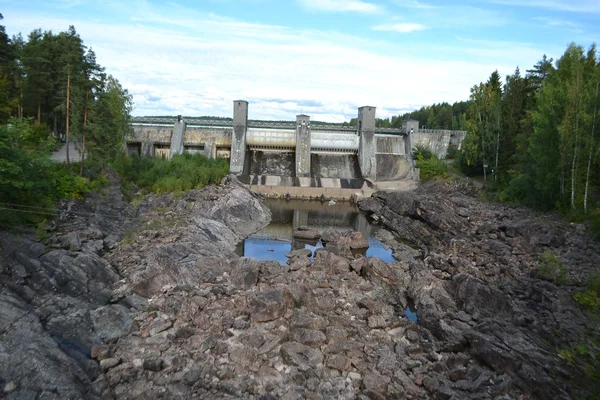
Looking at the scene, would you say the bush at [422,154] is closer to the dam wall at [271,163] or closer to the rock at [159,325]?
the dam wall at [271,163]

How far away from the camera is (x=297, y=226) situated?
32531 millimetres

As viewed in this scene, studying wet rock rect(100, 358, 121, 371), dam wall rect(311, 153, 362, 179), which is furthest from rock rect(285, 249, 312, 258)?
dam wall rect(311, 153, 362, 179)

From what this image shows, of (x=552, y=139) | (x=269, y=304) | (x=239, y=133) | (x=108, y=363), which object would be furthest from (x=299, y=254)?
(x=239, y=133)

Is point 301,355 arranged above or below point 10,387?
below

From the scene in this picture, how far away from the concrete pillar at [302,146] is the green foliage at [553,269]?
88.5 ft

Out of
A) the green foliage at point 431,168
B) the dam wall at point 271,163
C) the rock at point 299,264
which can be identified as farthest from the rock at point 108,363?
the green foliage at point 431,168

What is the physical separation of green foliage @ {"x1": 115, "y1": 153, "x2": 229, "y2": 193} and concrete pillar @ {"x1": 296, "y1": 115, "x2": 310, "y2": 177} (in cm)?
861

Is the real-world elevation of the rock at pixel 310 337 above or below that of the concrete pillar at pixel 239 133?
below

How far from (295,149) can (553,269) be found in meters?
→ 30.1

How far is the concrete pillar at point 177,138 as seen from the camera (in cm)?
4275

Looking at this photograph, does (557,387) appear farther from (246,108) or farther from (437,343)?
(246,108)

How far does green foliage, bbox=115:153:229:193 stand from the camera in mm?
31875

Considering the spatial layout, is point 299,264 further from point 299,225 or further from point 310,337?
point 299,225

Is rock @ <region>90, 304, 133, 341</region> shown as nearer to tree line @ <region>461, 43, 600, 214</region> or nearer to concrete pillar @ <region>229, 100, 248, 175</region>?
tree line @ <region>461, 43, 600, 214</region>
